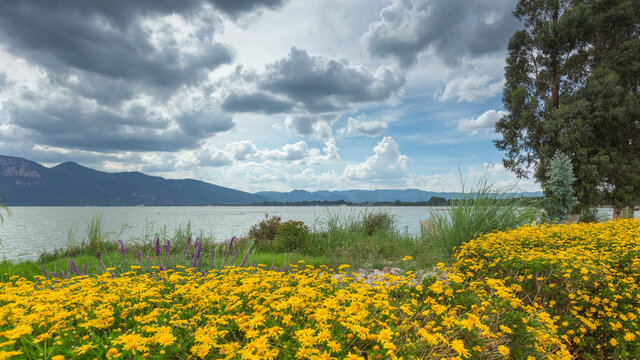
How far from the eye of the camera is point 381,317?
217 cm

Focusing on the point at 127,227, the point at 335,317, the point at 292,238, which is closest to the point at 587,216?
the point at 292,238

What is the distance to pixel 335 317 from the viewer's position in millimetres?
1982

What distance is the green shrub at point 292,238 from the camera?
10.5m

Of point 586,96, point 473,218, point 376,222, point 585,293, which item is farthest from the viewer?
point 586,96

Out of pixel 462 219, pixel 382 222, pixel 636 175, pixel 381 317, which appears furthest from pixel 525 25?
pixel 381 317

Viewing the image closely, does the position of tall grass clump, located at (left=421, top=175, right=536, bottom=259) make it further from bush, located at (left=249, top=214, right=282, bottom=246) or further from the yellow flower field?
bush, located at (left=249, top=214, right=282, bottom=246)

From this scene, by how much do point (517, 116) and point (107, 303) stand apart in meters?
25.1

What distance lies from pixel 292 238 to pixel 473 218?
573 cm

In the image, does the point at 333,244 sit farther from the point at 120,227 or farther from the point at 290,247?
the point at 120,227

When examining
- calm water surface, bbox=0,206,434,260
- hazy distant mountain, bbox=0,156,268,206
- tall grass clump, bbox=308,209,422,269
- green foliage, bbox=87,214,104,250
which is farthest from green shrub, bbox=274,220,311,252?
hazy distant mountain, bbox=0,156,268,206

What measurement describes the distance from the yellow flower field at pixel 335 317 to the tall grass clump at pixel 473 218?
9.79 feet

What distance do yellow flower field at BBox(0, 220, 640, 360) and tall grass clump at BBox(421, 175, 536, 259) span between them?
2984 millimetres

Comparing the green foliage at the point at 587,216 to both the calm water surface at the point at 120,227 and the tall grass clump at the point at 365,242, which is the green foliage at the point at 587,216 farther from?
the tall grass clump at the point at 365,242

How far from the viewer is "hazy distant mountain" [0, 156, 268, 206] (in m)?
148
